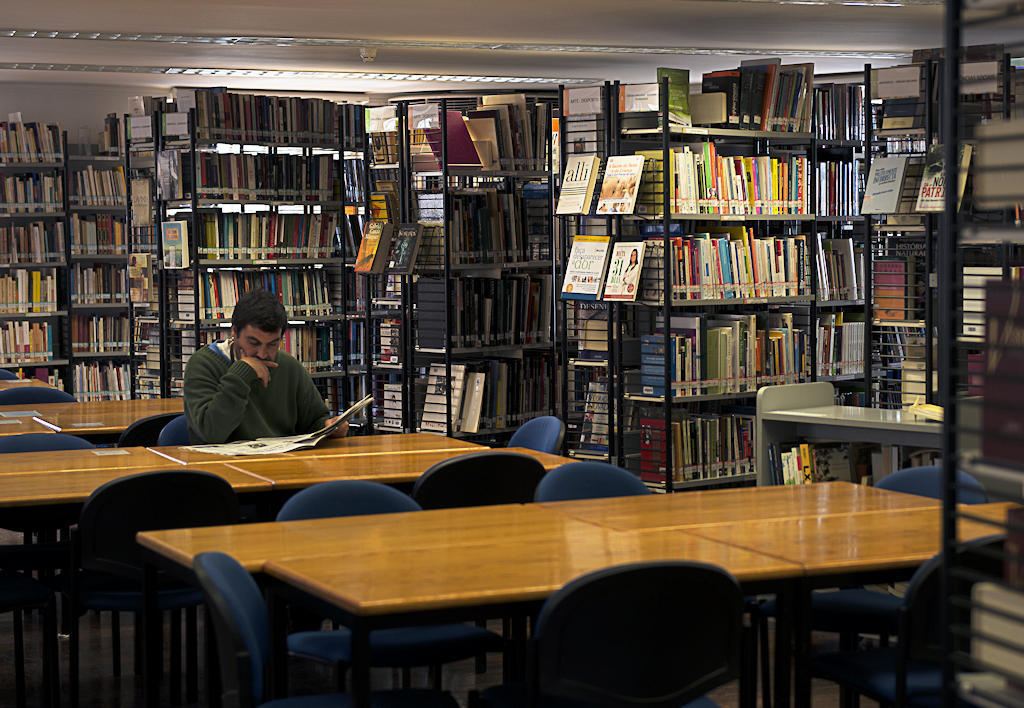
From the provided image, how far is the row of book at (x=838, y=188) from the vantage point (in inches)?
316

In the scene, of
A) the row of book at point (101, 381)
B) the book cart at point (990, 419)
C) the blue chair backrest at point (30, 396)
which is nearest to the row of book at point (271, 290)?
the blue chair backrest at point (30, 396)

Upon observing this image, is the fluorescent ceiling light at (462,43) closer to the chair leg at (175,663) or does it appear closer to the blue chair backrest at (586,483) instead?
the blue chair backrest at (586,483)

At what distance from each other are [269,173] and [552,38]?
2638 mm

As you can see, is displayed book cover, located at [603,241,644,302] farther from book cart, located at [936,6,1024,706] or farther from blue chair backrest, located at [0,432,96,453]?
book cart, located at [936,6,1024,706]

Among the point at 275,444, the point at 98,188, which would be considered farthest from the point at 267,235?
the point at 275,444

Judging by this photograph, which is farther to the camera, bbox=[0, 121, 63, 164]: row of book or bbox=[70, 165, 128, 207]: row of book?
bbox=[70, 165, 128, 207]: row of book

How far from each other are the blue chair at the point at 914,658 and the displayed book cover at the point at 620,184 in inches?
132

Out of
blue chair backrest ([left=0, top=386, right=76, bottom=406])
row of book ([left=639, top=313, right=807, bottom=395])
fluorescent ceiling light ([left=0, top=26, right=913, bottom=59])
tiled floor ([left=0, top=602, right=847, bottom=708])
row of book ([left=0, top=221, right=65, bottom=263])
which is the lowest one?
tiled floor ([left=0, top=602, right=847, bottom=708])

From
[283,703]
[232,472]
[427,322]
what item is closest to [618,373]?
[427,322]

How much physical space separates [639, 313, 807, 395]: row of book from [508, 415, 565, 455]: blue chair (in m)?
1.41

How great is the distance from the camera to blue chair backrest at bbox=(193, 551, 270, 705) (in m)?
2.54

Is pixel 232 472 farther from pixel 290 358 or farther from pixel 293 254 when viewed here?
pixel 293 254

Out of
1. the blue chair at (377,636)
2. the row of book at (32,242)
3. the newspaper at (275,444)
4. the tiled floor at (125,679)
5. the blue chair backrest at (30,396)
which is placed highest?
the row of book at (32,242)

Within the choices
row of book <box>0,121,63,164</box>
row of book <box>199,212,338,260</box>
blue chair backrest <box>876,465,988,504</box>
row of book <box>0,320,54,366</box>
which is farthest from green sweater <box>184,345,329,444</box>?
row of book <box>0,121,63,164</box>
